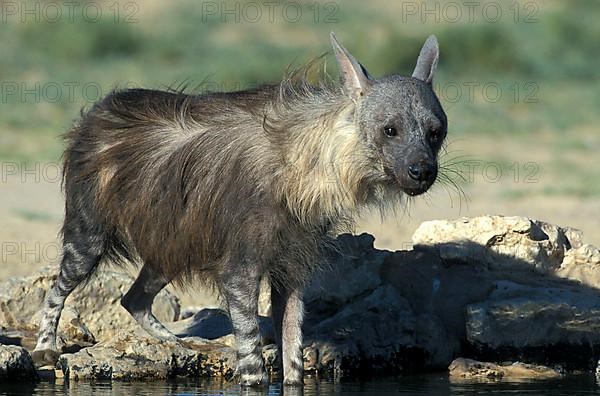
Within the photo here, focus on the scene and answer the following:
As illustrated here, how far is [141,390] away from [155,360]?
419 millimetres

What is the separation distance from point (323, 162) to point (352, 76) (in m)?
0.46

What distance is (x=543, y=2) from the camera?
38.0 metres

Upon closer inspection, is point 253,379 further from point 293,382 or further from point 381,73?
point 381,73

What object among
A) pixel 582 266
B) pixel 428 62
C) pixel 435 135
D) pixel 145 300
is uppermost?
pixel 428 62

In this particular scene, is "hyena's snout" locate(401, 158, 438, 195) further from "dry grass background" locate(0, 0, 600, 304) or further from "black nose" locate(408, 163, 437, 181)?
"dry grass background" locate(0, 0, 600, 304)

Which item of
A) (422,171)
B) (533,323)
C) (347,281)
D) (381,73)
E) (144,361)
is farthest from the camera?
(381,73)

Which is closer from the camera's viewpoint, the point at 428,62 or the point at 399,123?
the point at 399,123

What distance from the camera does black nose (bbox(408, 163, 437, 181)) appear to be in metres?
6.66

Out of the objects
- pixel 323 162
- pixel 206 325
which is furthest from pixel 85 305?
pixel 323 162

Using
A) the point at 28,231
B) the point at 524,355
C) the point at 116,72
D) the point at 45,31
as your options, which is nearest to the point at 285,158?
the point at 524,355

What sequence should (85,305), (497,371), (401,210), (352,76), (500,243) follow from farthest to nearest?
1. (401,210)
2. (85,305)
3. (500,243)
4. (497,371)
5. (352,76)

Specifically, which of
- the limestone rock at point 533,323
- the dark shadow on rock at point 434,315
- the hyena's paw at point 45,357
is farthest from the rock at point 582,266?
the hyena's paw at point 45,357

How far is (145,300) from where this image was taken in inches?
332

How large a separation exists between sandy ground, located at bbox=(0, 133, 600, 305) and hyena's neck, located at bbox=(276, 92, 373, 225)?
3895mm
